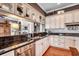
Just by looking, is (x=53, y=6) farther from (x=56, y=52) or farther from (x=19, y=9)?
(x=56, y=52)

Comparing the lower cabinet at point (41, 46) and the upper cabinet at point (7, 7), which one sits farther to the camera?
the lower cabinet at point (41, 46)

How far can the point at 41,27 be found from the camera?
1.60 m

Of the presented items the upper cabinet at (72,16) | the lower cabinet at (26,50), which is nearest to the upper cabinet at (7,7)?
the lower cabinet at (26,50)

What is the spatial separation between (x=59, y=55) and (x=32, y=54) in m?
0.41

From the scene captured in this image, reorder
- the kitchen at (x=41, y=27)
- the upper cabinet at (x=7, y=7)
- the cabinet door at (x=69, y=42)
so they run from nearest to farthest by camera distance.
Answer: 1. the upper cabinet at (x=7, y=7)
2. the kitchen at (x=41, y=27)
3. the cabinet door at (x=69, y=42)

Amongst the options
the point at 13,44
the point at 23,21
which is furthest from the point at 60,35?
the point at 13,44

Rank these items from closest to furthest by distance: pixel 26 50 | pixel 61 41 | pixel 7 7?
1. pixel 7 7
2. pixel 26 50
3. pixel 61 41

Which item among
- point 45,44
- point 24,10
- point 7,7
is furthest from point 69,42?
point 7,7

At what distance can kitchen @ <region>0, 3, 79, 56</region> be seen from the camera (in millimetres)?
1386

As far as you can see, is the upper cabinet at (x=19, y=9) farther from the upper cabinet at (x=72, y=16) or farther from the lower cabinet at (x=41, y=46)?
the upper cabinet at (x=72, y=16)

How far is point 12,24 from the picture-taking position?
1387mm

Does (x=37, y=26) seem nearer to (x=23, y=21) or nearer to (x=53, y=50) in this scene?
(x=23, y=21)

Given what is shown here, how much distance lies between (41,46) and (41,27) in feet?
1.00

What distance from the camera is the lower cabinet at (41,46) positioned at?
1532mm
